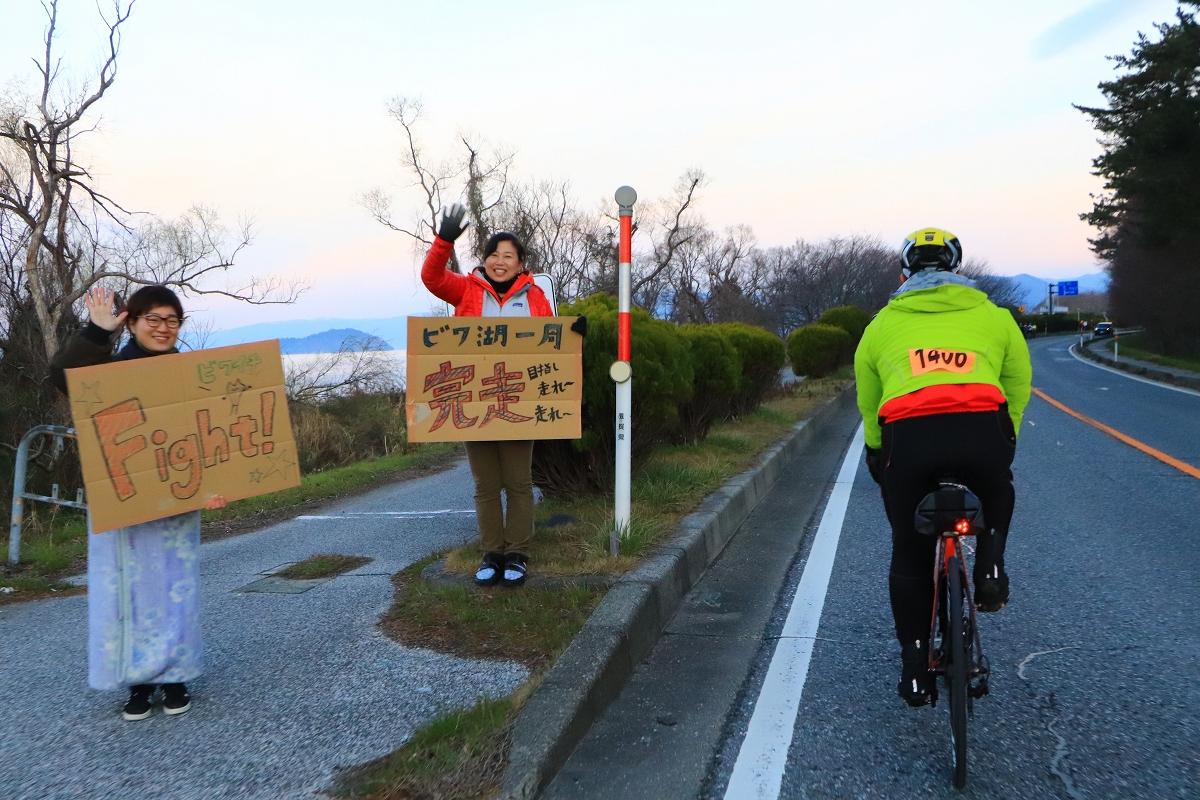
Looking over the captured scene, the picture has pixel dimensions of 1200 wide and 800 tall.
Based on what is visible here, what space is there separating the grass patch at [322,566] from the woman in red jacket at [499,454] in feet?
3.96

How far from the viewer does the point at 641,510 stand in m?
5.78

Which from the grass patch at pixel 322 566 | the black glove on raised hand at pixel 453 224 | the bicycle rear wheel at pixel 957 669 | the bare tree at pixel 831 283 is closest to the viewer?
the bicycle rear wheel at pixel 957 669

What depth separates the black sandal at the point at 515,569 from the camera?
4.39 meters

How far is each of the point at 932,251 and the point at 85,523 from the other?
807 cm

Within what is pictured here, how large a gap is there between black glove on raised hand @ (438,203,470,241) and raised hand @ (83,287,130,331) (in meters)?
1.45

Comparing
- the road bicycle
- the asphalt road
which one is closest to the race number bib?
the road bicycle

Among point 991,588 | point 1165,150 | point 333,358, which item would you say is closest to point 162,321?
point 991,588

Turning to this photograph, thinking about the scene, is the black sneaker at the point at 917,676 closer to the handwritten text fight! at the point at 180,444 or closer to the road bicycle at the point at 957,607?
the road bicycle at the point at 957,607

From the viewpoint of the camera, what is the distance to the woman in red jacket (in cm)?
450

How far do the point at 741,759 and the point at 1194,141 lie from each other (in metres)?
25.5

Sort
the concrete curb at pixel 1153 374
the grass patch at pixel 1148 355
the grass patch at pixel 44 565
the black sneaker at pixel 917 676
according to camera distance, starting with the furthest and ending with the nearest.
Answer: the grass patch at pixel 1148 355 < the concrete curb at pixel 1153 374 < the grass patch at pixel 44 565 < the black sneaker at pixel 917 676

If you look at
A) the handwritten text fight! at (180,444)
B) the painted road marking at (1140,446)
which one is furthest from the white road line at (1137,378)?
the handwritten text fight! at (180,444)

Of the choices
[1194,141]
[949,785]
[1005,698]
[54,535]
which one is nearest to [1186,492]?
[1005,698]

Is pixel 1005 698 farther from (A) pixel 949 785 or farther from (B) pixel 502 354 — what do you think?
(B) pixel 502 354
